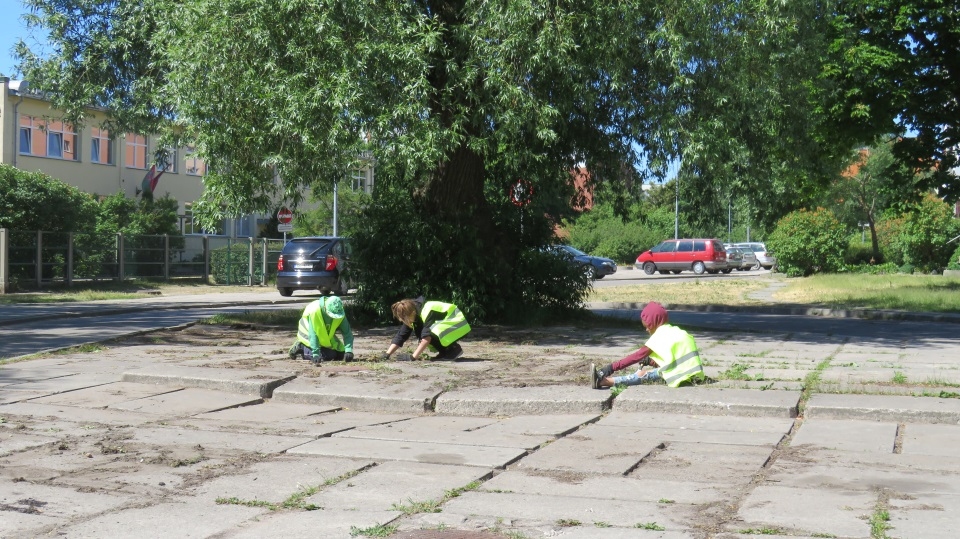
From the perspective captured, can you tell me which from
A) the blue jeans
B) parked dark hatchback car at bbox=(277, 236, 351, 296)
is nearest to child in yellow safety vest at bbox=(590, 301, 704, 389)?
the blue jeans

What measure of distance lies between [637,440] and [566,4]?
7895 mm

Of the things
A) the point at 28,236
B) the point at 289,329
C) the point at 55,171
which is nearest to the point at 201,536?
the point at 289,329

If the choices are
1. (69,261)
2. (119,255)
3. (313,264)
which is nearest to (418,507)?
(313,264)

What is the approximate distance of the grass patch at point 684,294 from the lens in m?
25.7

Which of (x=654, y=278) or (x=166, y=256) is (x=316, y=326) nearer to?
(x=166, y=256)

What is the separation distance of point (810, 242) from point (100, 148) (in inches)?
1205

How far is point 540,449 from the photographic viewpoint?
7.33 metres

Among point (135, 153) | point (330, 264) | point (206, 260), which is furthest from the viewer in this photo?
point (135, 153)

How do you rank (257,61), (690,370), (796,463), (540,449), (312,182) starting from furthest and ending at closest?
(312,182), (257,61), (690,370), (540,449), (796,463)

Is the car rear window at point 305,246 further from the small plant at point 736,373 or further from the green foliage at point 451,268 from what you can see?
the small plant at point 736,373

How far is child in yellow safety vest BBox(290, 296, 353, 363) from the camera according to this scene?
1147 cm

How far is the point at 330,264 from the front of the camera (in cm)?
2731

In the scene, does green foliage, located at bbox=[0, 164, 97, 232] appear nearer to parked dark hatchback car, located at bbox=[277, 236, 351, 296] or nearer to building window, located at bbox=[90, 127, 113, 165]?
parked dark hatchback car, located at bbox=[277, 236, 351, 296]

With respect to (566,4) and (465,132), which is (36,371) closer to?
(465,132)
